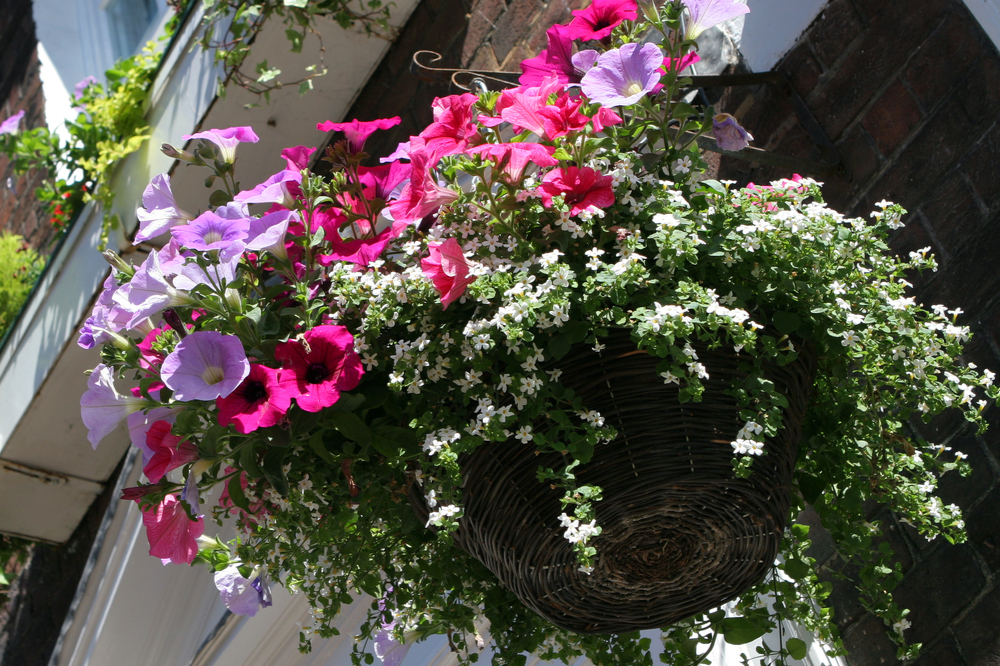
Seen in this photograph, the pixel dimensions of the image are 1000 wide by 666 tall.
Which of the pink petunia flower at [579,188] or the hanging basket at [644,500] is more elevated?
the pink petunia flower at [579,188]

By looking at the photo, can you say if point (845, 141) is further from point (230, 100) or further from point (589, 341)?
point (230, 100)

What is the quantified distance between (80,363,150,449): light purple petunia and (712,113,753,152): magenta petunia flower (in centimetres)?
82

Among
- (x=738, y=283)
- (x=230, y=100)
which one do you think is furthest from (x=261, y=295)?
(x=230, y=100)

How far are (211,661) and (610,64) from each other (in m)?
2.20

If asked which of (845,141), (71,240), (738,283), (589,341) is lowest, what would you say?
(589,341)

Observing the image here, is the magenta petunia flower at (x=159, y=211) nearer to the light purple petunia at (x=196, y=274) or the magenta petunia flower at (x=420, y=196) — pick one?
the light purple petunia at (x=196, y=274)

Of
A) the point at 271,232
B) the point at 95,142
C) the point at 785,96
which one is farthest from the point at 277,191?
the point at 95,142

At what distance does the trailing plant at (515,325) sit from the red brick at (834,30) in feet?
1.91

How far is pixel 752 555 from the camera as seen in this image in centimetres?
104

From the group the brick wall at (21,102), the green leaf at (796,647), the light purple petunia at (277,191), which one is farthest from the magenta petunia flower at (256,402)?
the brick wall at (21,102)

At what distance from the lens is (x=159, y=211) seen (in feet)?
3.80

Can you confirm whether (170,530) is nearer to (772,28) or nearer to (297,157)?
(297,157)

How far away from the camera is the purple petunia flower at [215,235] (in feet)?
3.37

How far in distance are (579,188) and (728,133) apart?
237 millimetres
